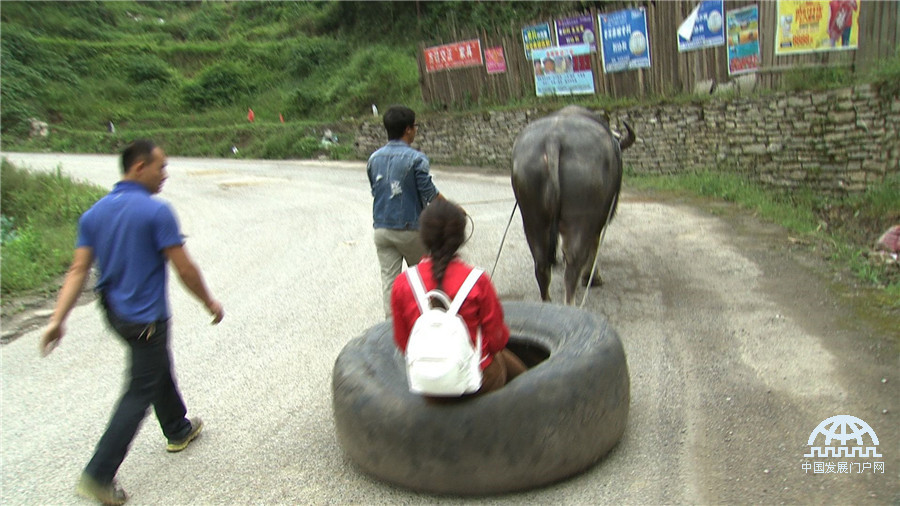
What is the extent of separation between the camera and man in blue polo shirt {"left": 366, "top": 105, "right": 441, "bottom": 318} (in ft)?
15.8

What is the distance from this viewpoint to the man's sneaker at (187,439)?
13.0 feet

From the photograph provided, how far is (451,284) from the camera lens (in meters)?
3.09

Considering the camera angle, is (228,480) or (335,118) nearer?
(228,480)

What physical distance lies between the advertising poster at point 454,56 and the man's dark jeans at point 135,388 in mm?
14185

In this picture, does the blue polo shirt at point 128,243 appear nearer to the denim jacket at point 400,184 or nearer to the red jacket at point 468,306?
the red jacket at point 468,306

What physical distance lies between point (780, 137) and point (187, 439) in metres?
9.91

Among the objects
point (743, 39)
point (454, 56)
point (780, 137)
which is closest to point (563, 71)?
point (454, 56)

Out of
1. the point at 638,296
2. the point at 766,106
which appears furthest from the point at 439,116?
the point at 638,296

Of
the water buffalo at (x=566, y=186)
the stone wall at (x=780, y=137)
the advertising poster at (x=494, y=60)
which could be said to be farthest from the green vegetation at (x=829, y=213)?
the advertising poster at (x=494, y=60)

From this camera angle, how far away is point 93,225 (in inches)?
136

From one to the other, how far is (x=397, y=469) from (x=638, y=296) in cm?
358

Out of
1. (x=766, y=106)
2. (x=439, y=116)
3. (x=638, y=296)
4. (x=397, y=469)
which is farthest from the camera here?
(x=439, y=116)

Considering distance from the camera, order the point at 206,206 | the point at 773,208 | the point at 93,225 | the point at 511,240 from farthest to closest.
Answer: the point at 206,206, the point at 773,208, the point at 511,240, the point at 93,225

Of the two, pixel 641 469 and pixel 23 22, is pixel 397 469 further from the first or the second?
pixel 23 22
